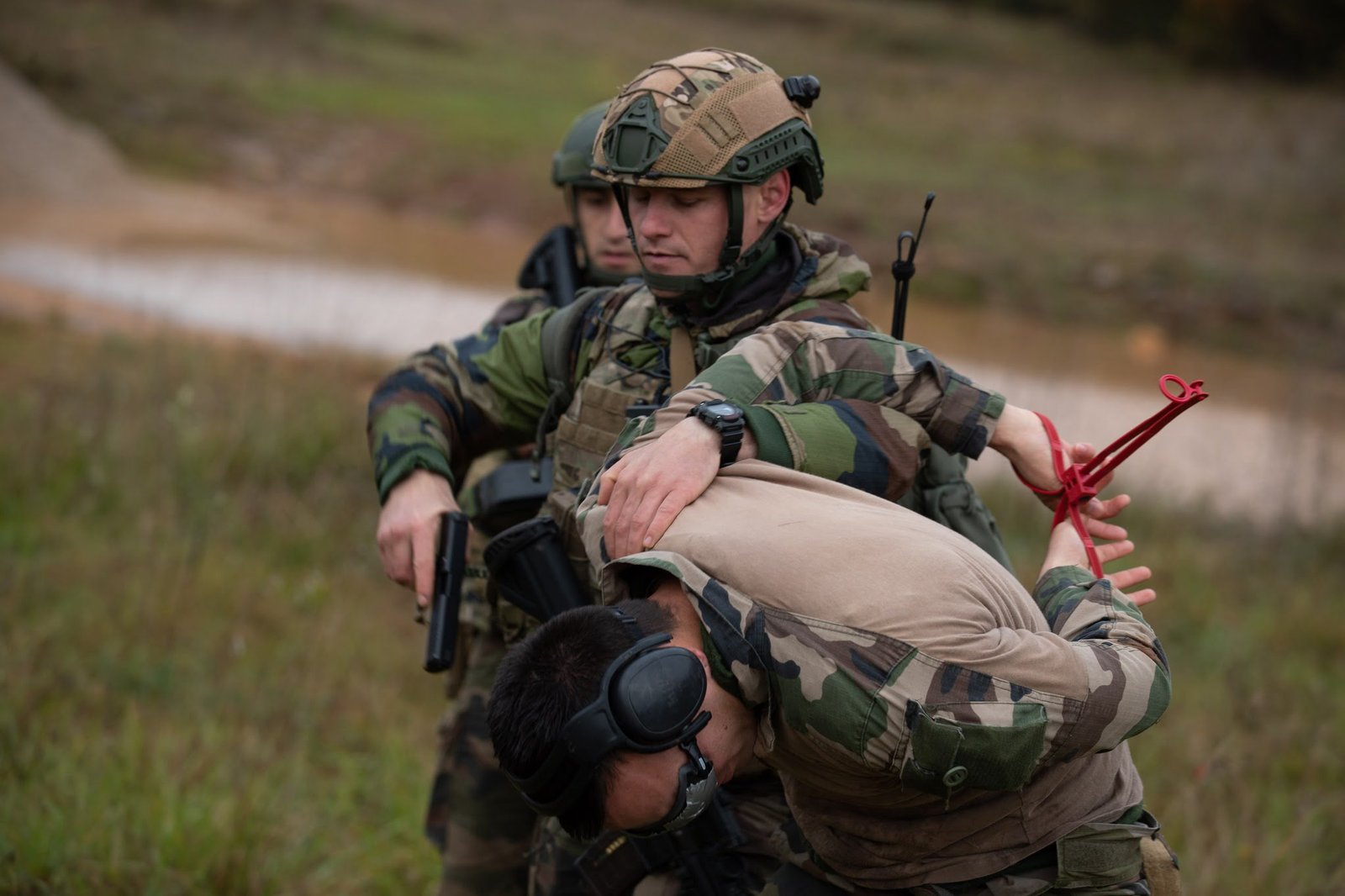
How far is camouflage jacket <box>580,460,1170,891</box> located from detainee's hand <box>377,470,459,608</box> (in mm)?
661

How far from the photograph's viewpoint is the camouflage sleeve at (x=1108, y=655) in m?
2.05

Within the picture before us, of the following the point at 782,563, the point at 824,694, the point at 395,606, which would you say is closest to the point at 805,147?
the point at 782,563

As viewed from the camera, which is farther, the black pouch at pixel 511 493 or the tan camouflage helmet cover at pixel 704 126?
the black pouch at pixel 511 493

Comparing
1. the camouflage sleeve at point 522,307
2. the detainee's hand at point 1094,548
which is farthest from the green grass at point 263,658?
the detainee's hand at point 1094,548

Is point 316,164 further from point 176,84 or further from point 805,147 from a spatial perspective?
point 805,147

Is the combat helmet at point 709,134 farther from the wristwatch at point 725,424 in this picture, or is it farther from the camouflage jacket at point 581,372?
the wristwatch at point 725,424

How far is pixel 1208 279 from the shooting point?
1767 centimetres

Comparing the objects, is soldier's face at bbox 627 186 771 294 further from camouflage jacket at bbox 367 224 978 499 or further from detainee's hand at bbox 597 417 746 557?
detainee's hand at bbox 597 417 746 557

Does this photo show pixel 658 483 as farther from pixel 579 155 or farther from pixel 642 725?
pixel 579 155

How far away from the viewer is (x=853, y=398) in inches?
96.5

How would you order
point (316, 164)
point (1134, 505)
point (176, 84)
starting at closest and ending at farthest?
point (1134, 505) → point (316, 164) → point (176, 84)

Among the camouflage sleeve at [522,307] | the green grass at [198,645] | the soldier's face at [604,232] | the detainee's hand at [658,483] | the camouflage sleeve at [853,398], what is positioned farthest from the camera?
the soldier's face at [604,232]

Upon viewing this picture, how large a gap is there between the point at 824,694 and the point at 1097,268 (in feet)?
55.3

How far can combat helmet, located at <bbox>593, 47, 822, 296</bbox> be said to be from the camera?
103 inches
